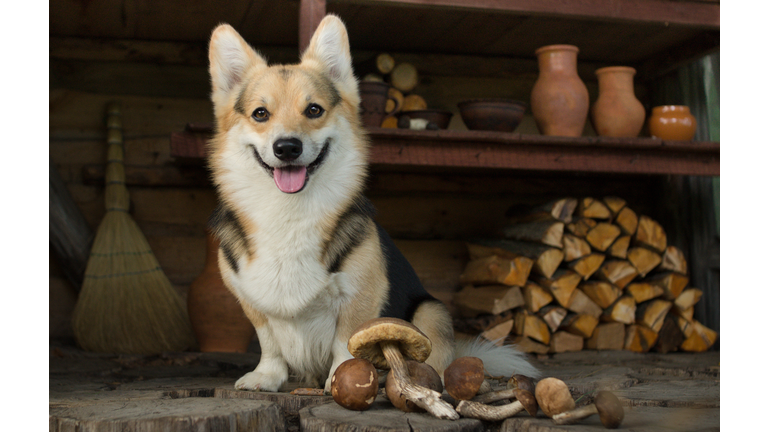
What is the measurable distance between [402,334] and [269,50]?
8.80ft

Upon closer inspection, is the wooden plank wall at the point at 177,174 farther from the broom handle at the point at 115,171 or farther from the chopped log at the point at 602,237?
the chopped log at the point at 602,237

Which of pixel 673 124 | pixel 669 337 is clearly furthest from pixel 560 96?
pixel 669 337

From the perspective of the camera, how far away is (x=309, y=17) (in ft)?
8.93

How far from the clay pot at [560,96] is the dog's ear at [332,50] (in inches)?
56.6

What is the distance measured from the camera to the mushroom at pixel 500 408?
1436 mm

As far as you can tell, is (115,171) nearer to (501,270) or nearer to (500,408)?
(501,270)

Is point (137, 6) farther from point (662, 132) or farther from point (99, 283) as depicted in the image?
point (662, 132)

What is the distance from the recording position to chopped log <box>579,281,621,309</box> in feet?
10.9

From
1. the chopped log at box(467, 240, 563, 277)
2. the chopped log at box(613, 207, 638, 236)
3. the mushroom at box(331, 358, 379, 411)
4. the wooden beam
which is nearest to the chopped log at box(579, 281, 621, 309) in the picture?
the chopped log at box(467, 240, 563, 277)

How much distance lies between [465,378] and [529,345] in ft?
6.07

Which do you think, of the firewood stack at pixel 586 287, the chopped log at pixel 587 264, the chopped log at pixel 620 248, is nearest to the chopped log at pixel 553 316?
the firewood stack at pixel 586 287

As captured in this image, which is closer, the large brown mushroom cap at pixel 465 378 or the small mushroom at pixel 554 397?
the small mushroom at pixel 554 397

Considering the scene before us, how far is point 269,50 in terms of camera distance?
3.75 meters

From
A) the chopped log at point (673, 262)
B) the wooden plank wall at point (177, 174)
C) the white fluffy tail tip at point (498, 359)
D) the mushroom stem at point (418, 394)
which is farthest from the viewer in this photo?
the wooden plank wall at point (177, 174)
